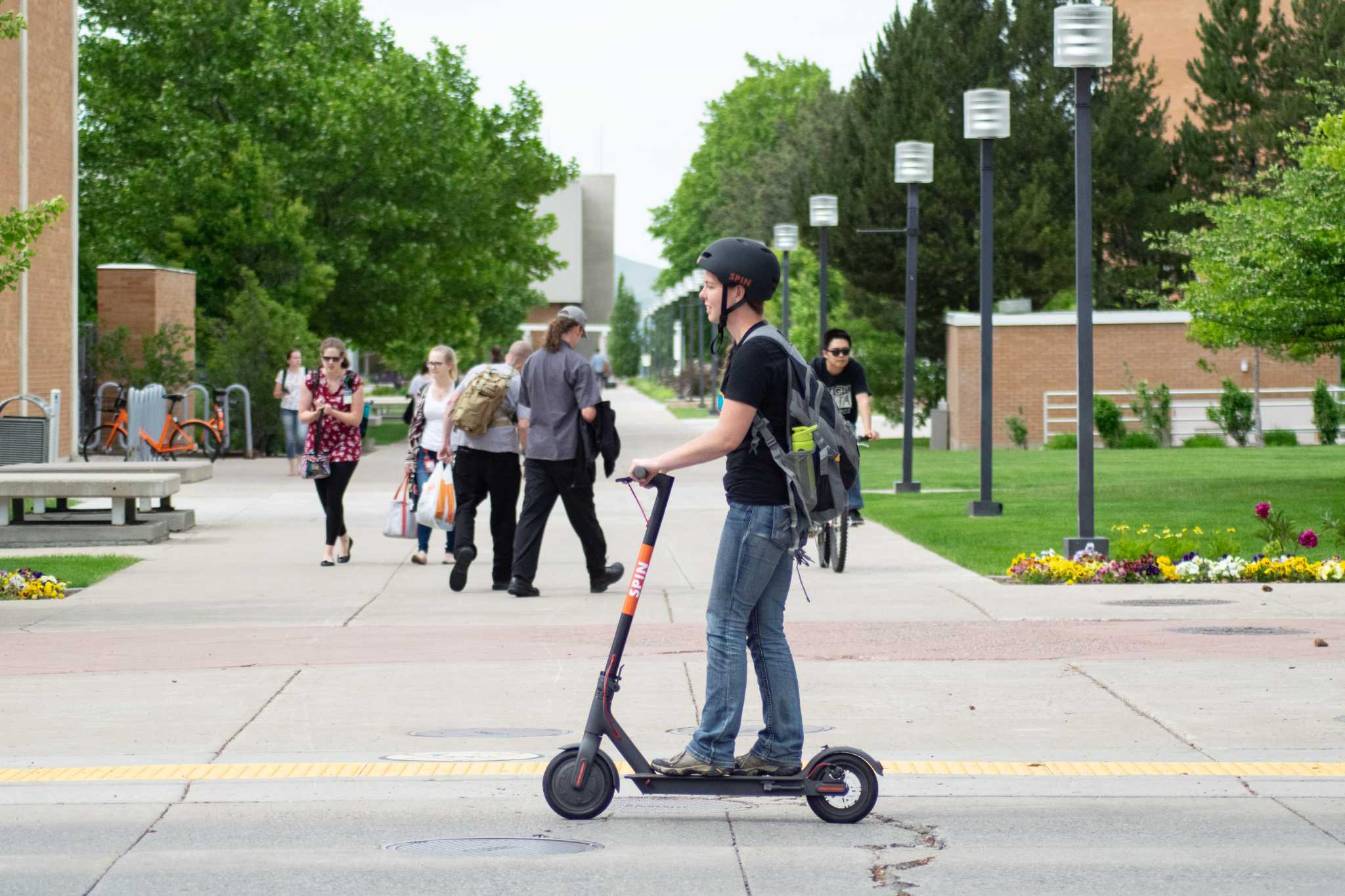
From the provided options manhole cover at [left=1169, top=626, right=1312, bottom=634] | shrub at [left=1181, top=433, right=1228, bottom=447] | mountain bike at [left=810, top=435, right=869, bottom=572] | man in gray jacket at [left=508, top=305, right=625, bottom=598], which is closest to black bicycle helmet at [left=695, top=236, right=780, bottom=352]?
manhole cover at [left=1169, top=626, right=1312, bottom=634]

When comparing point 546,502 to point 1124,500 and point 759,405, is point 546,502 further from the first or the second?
point 1124,500

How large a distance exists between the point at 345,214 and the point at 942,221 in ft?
43.0

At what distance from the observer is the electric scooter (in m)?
6.08

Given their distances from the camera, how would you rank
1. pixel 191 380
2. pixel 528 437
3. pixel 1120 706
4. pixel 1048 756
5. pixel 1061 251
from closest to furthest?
pixel 1048 756 < pixel 1120 706 < pixel 528 437 < pixel 191 380 < pixel 1061 251

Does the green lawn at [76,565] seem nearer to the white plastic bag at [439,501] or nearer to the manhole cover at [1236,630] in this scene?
the white plastic bag at [439,501]

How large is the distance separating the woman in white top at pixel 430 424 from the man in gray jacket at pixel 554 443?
1.94 m

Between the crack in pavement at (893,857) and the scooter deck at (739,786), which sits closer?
the crack in pavement at (893,857)

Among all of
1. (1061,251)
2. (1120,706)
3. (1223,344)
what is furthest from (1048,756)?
(1061,251)

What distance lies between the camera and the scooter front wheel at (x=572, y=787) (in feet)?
20.2

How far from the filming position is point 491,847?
591 centimetres

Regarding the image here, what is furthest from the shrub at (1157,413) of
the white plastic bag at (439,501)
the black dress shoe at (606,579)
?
the black dress shoe at (606,579)

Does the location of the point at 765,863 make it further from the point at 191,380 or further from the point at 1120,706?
the point at 191,380

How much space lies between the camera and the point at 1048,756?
7.18 m

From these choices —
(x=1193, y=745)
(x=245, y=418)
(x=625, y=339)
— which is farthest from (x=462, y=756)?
(x=625, y=339)
